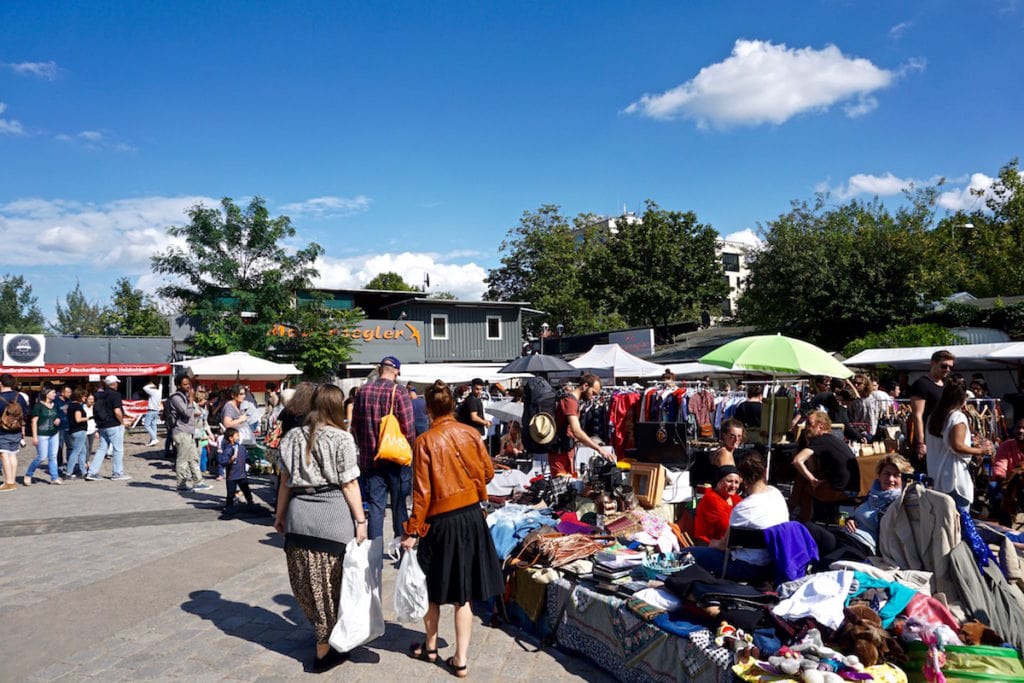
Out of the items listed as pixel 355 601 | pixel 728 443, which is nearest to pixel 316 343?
pixel 728 443

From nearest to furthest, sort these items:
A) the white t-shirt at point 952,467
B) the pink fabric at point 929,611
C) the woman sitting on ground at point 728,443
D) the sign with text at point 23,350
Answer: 1. the pink fabric at point 929,611
2. the white t-shirt at point 952,467
3. the woman sitting on ground at point 728,443
4. the sign with text at point 23,350

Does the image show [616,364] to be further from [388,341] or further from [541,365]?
[388,341]

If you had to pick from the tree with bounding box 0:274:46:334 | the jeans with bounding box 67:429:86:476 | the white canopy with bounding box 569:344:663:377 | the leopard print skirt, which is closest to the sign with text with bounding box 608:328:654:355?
the white canopy with bounding box 569:344:663:377

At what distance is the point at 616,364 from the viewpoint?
15.9m

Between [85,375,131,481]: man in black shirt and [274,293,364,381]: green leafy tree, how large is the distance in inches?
485

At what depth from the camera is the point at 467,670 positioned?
4379 mm

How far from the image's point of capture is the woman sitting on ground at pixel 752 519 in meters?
4.40

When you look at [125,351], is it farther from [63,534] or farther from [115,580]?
[115,580]

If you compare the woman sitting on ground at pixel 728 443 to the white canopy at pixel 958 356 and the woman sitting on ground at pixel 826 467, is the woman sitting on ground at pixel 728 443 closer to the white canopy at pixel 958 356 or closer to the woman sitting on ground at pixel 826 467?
the woman sitting on ground at pixel 826 467

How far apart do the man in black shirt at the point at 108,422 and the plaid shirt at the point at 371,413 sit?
7.81 m

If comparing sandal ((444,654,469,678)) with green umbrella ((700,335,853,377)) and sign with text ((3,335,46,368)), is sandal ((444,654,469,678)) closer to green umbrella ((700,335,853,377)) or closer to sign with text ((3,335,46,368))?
green umbrella ((700,335,853,377))

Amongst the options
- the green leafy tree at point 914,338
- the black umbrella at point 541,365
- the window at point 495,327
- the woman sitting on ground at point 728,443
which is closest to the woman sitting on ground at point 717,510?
the woman sitting on ground at point 728,443

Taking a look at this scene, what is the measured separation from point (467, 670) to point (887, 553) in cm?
296

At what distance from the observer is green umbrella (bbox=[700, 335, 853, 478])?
7.52 metres
